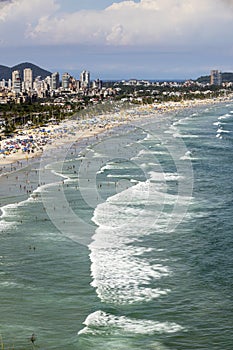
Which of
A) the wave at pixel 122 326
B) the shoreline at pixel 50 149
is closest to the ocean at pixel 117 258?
the wave at pixel 122 326

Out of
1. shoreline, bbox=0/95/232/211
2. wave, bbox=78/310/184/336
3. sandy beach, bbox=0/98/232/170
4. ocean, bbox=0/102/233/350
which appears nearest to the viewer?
wave, bbox=78/310/184/336

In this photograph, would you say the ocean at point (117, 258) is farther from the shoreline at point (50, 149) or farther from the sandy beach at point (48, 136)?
the sandy beach at point (48, 136)

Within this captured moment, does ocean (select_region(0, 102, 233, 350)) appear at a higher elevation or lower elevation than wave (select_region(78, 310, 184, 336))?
higher

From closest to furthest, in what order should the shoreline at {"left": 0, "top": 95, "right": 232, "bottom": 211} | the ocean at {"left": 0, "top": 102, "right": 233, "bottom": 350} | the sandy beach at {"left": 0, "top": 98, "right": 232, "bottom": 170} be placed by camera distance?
the ocean at {"left": 0, "top": 102, "right": 233, "bottom": 350}, the shoreline at {"left": 0, "top": 95, "right": 232, "bottom": 211}, the sandy beach at {"left": 0, "top": 98, "right": 232, "bottom": 170}

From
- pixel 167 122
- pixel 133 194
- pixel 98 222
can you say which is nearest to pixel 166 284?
pixel 98 222

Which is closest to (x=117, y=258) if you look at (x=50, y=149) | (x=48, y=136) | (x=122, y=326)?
(x=122, y=326)

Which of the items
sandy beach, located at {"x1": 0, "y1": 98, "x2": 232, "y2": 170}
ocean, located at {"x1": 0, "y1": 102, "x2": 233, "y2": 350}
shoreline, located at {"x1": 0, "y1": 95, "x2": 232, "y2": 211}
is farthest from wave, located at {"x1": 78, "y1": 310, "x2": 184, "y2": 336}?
sandy beach, located at {"x1": 0, "y1": 98, "x2": 232, "y2": 170}

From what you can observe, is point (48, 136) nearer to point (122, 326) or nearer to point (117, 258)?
point (117, 258)

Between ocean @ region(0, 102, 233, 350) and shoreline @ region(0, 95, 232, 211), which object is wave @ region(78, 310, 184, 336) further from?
shoreline @ region(0, 95, 232, 211)
